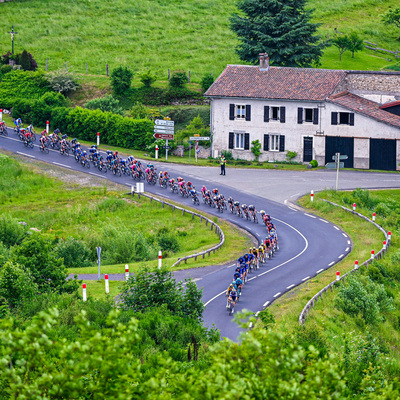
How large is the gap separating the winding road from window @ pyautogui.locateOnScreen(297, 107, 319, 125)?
4818 millimetres

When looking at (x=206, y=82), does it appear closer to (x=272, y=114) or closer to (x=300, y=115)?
(x=272, y=114)

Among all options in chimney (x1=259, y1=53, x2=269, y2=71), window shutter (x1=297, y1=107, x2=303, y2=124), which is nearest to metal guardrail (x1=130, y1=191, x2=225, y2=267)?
window shutter (x1=297, y1=107, x2=303, y2=124)

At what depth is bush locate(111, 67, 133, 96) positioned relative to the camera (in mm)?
68062

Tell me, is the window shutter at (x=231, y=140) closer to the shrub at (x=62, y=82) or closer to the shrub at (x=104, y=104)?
the shrub at (x=104, y=104)

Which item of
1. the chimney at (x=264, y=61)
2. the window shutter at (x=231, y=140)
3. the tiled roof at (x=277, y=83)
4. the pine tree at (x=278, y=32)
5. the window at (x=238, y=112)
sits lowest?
the window shutter at (x=231, y=140)

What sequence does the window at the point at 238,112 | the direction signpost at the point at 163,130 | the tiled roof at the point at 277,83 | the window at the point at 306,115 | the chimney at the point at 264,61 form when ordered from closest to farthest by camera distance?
the direction signpost at the point at 163,130 < the window at the point at 306,115 < the tiled roof at the point at 277,83 < the window at the point at 238,112 < the chimney at the point at 264,61

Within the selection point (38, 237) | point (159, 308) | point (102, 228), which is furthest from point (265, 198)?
point (159, 308)

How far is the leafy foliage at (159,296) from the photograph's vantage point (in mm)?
23375

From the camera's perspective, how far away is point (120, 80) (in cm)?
6806

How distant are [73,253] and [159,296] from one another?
1433 cm

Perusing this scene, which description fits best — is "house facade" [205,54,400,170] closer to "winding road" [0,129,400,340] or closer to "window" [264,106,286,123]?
"window" [264,106,286,123]

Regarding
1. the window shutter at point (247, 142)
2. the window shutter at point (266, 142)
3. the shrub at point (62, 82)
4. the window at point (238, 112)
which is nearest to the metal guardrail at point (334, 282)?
the window shutter at point (266, 142)

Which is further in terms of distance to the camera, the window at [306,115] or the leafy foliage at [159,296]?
the window at [306,115]

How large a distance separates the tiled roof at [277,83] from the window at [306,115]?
86 centimetres
